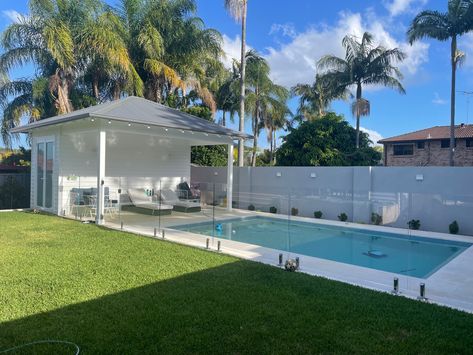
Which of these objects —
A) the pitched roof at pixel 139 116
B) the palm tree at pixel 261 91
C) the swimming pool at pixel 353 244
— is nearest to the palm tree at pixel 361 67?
the palm tree at pixel 261 91

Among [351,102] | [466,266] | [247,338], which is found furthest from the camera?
[351,102]

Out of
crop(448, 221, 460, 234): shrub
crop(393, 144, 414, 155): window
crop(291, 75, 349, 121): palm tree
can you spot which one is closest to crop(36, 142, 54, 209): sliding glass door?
crop(448, 221, 460, 234): shrub

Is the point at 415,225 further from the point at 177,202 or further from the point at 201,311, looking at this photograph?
the point at 201,311

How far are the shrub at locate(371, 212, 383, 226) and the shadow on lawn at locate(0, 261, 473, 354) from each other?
293 inches

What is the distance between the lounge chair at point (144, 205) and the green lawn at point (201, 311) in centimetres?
688

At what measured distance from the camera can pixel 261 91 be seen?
2441 cm

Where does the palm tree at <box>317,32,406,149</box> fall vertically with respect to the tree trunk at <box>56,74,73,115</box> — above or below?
above

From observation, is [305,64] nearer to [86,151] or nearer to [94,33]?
[94,33]

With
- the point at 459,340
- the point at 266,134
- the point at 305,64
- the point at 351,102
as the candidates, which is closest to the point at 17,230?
the point at 459,340

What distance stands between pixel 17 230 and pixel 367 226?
10.3 m

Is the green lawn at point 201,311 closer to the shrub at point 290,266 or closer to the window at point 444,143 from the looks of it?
the shrub at point 290,266

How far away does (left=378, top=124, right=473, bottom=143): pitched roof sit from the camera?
98.6ft

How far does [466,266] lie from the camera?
23.1 feet

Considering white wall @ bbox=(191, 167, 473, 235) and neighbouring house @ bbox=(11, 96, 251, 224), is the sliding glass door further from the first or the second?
white wall @ bbox=(191, 167, 473, 235)
